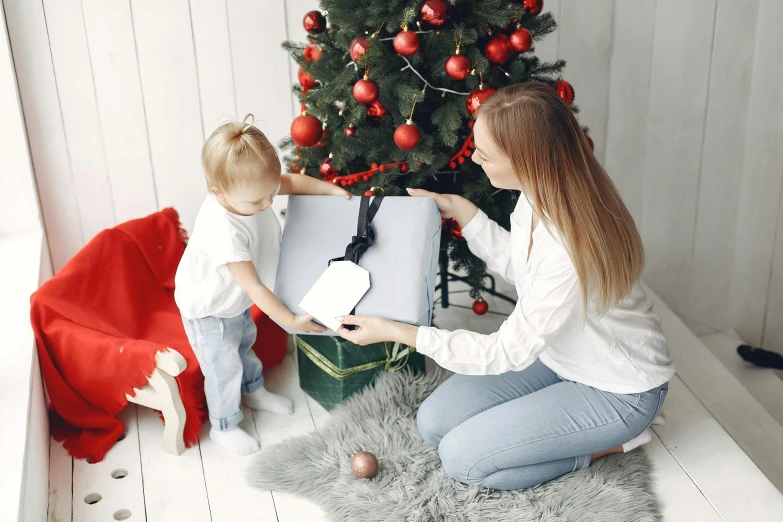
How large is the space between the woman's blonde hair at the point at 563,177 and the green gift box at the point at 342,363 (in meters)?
0.65

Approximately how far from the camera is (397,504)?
5.65 ft

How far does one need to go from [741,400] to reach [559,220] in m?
1.13

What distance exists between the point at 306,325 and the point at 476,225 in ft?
1.56

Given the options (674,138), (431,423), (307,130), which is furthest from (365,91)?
(674,138)

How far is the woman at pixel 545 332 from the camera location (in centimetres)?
153

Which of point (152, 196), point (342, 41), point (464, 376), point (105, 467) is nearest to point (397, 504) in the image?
point (464, 376)

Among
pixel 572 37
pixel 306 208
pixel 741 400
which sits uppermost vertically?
pixel 572 37

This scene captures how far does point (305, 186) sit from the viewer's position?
187 cm

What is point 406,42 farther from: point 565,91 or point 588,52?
point 588,52

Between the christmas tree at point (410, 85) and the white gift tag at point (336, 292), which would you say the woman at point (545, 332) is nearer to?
the white gift tag at point (336, 292)

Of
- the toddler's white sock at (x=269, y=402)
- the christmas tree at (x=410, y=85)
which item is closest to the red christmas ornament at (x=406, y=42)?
the christmas tree at (x=410, y=85)

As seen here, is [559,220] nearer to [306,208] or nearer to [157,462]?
[306,208]

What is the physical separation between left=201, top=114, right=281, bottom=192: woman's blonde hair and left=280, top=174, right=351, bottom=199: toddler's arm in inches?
8.3

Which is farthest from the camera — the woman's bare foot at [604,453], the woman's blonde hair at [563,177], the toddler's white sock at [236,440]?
the toddler's white sock at [236,440]
